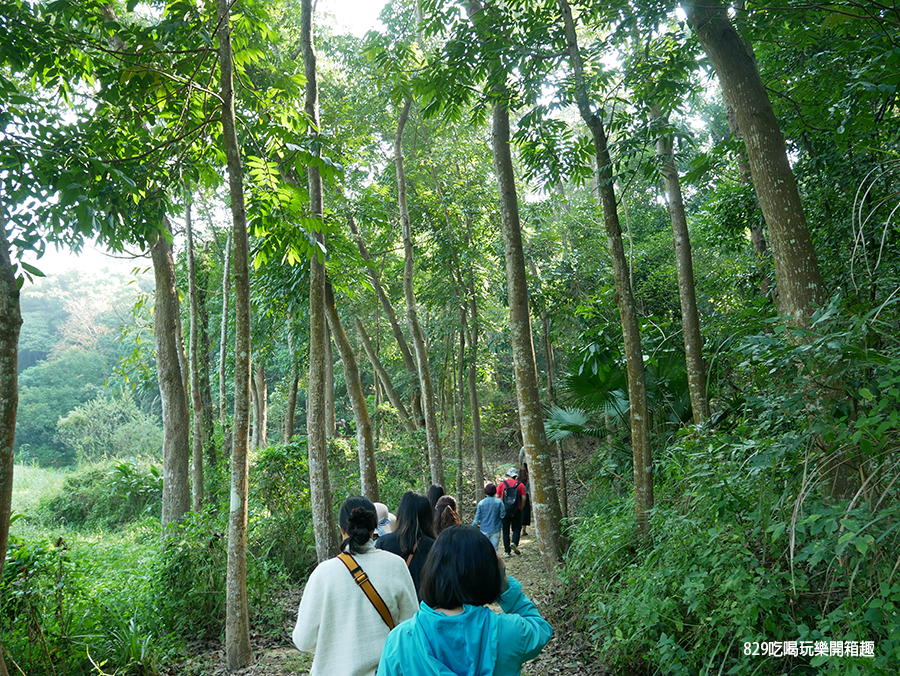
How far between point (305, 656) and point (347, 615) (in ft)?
11.3

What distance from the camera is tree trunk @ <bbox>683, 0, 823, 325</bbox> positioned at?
3844 mm

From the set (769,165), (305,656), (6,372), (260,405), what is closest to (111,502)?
(260,405)

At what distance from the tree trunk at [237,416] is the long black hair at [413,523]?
5.83 ft

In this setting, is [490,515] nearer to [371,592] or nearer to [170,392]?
[170,392]

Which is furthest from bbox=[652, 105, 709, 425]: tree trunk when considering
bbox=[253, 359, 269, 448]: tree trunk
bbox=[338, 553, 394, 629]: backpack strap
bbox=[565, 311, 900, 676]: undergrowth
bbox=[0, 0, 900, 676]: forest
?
bbox=[253, 359, 269, 448]: tree trunk

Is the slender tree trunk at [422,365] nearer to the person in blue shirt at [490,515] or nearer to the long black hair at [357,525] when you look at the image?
the person in blue shirt at [490,515]

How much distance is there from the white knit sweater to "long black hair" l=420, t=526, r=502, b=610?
2.48ft

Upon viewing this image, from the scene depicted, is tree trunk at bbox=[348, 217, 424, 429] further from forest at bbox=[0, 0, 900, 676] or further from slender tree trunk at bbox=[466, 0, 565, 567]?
slender tree trunk at bbox=[466, 0, 565, 567]

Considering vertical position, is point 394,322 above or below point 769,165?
above

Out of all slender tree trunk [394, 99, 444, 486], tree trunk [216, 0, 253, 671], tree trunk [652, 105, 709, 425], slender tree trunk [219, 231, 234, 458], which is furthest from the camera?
slender tree trunk [219, 231, 234, 458]

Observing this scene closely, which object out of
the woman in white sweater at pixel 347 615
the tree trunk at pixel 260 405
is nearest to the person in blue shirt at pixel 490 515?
the woman in white sweater at pixel 347 615

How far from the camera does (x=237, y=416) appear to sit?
5.00 m

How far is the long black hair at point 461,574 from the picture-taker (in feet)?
6.17

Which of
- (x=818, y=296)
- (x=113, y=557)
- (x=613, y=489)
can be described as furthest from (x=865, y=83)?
(x=113, y=557)
